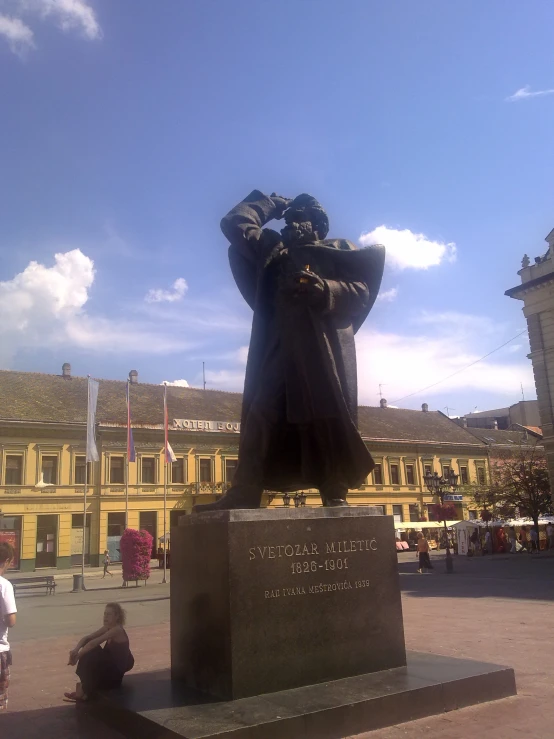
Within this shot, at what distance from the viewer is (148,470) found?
39438mm

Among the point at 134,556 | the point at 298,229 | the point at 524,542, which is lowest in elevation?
the point at 524,542

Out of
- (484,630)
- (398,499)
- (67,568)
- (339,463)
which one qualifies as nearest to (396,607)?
(339,463)

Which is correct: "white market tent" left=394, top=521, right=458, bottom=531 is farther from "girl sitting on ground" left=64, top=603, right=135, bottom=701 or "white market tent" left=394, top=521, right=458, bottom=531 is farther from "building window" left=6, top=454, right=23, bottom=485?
"girl sitting on ground" left=64, top=603, right=135, bottom=701

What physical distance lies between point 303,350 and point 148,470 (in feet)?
118

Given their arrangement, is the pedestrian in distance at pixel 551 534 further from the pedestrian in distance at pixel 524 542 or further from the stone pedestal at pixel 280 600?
the stone pedestal at pixel 280 600

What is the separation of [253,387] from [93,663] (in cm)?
235

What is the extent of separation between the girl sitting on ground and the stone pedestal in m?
0.48

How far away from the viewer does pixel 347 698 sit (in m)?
3.84

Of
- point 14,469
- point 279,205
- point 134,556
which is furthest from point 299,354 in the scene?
point 14,469

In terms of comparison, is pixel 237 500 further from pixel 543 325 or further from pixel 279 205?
pixel 543 325

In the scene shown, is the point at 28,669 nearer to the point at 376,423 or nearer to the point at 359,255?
the point at 359,255

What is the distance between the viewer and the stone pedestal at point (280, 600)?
399cm

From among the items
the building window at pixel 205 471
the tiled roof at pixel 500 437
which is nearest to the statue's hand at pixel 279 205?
the building window at pixel 205 471

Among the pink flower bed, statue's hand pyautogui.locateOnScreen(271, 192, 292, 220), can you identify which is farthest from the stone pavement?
statue's hand pyautogui.locateOnScreen(271, 192, 292, 220)
